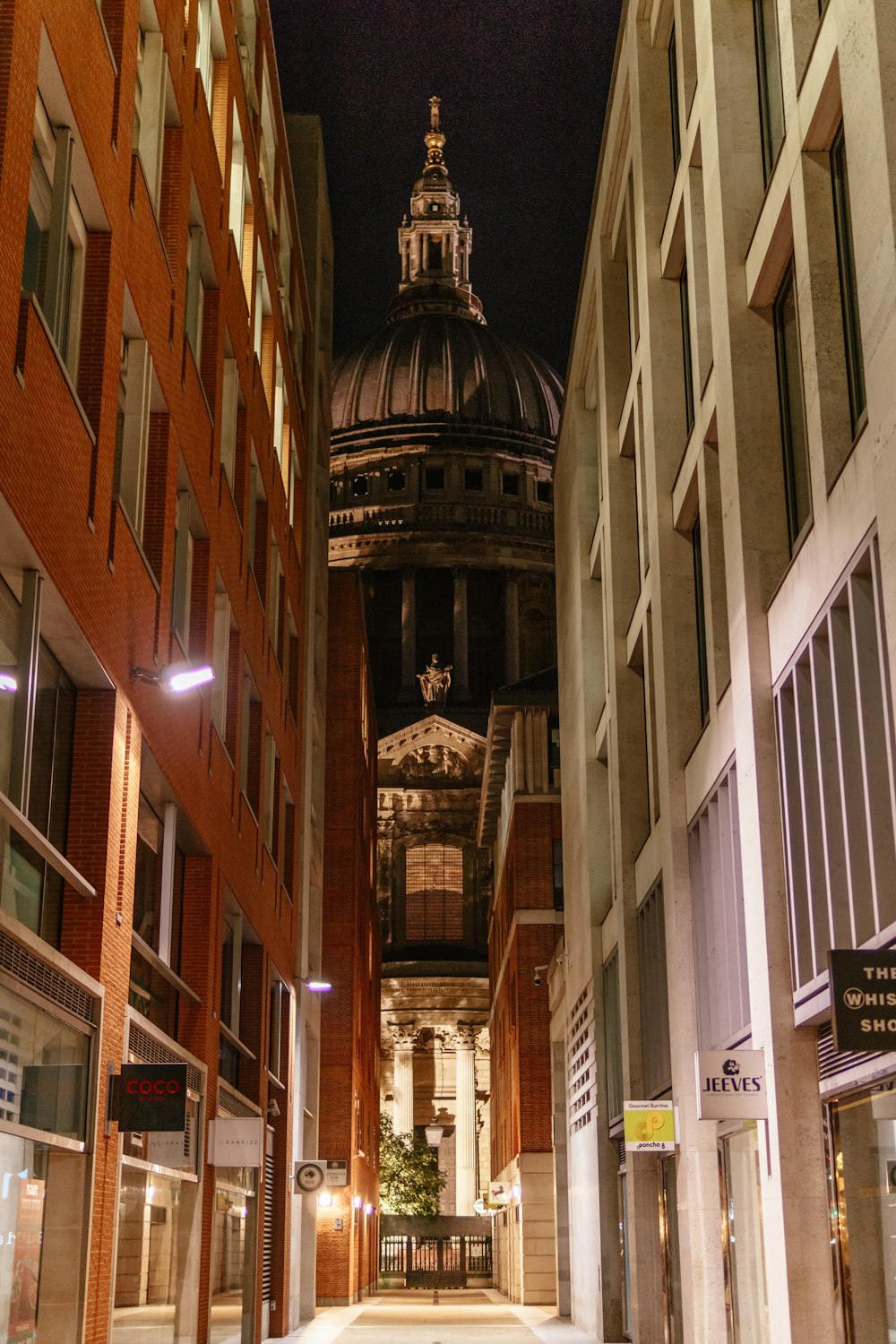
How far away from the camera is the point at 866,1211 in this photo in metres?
14.2

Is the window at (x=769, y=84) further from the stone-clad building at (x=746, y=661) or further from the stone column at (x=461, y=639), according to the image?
the stone column at (x=461, y=639)

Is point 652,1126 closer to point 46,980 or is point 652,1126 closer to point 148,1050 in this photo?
point 148,1050

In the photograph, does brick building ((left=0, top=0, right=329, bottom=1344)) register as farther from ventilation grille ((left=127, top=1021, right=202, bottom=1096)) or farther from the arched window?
the arched window

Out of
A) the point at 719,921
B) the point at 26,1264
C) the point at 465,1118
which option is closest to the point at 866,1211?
the point at 719,921

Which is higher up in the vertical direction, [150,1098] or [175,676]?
[175,676]

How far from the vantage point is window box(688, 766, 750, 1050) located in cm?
1967

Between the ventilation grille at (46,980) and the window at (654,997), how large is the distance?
11.0 m

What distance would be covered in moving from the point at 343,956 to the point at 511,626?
70.7 meters

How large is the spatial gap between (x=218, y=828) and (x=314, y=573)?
19.8 metres

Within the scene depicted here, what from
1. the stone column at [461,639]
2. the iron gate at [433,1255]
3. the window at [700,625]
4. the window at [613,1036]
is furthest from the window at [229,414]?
the stone column at [461,639]

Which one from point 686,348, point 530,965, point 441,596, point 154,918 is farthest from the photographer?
point 441,596

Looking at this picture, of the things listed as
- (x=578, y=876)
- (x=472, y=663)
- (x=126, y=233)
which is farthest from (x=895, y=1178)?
(x=472, y=663)

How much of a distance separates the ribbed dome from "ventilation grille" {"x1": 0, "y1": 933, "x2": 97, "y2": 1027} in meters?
111

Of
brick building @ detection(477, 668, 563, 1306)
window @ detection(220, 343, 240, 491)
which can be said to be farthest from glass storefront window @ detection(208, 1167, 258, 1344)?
brick building @ detection(477, 668, 563, 1306)
